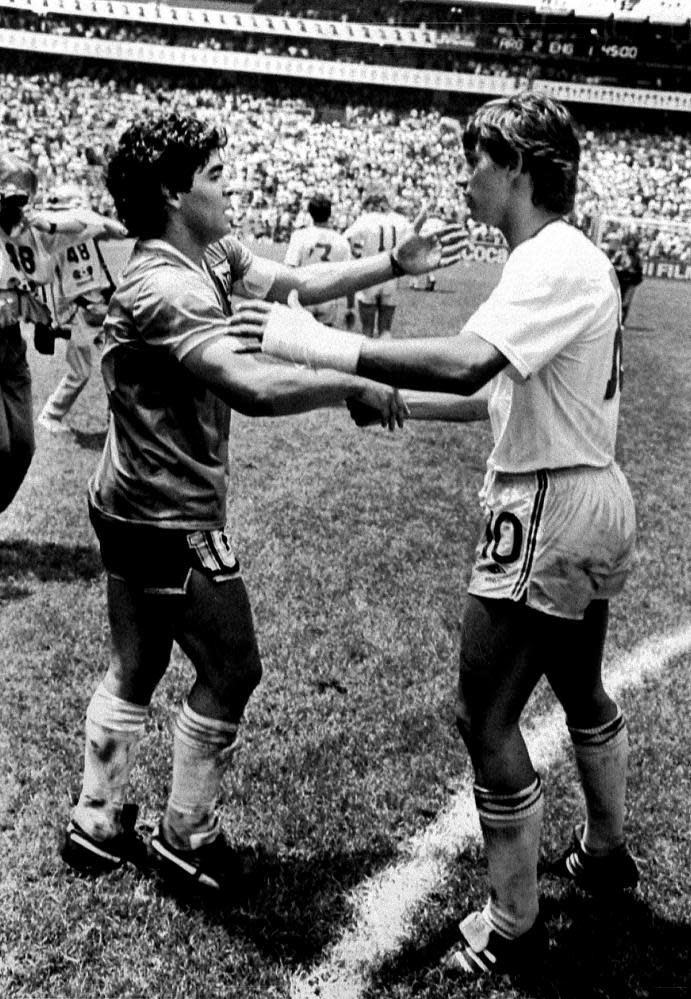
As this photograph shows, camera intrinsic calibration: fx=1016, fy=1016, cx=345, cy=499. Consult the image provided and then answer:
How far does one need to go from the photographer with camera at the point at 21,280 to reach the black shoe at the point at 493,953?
12.9 ft

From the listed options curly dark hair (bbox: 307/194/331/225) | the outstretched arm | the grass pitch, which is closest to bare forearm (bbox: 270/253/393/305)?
the outstretched arm

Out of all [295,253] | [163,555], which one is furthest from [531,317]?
[295,253]

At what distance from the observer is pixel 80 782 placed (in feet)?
13.0

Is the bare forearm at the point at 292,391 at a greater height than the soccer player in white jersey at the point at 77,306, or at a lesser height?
greater

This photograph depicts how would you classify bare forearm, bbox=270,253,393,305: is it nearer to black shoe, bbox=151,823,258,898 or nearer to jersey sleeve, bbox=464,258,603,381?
jersey sleeve, bbox=464,258,603,381

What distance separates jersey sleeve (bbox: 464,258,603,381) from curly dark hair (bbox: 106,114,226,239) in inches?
42.5

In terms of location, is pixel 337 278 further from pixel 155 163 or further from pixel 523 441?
pixel 523 441

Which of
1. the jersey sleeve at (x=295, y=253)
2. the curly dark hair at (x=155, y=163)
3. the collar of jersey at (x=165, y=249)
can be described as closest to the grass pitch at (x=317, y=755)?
the collar of jersey at (x=165, y=249)

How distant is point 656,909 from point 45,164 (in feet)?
131

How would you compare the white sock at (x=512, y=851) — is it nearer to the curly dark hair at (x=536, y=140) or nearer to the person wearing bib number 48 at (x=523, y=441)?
the person wearing bib number 48 at (x=523, y=441)

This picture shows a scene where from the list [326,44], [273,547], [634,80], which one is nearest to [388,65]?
[326,44]

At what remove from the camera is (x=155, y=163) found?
3.00m

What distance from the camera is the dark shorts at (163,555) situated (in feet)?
10.5

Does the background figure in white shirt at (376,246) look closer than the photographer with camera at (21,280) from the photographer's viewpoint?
No
